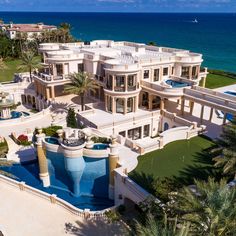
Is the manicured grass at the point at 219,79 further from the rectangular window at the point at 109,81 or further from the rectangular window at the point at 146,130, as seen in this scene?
the rectangular window at the point at 109,81

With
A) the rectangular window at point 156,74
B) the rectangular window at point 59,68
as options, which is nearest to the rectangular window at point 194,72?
the rectangular window at point 156,74

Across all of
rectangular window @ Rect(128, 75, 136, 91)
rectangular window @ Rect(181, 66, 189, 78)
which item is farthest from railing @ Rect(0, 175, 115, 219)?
rectangular window @ Rect(181, 66, 189, 78)

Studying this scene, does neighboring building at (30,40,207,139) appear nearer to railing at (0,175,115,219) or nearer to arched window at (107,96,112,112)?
arched window at (107,96,112,112)

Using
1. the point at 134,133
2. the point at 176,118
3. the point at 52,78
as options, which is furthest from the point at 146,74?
the point at 52,78

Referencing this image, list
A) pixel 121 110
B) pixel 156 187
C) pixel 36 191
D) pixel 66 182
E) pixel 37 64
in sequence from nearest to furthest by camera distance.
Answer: pixel 156 187
pixel 36 191
pixel 66 182
pixel 121 110
pixel 37 64

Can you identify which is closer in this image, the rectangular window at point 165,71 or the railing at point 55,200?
the railing at point 55,200

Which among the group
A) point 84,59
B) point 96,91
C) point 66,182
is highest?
point 84,59

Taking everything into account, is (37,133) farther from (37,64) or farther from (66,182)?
(37,64)

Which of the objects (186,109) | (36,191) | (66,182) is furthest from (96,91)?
(36,191)
